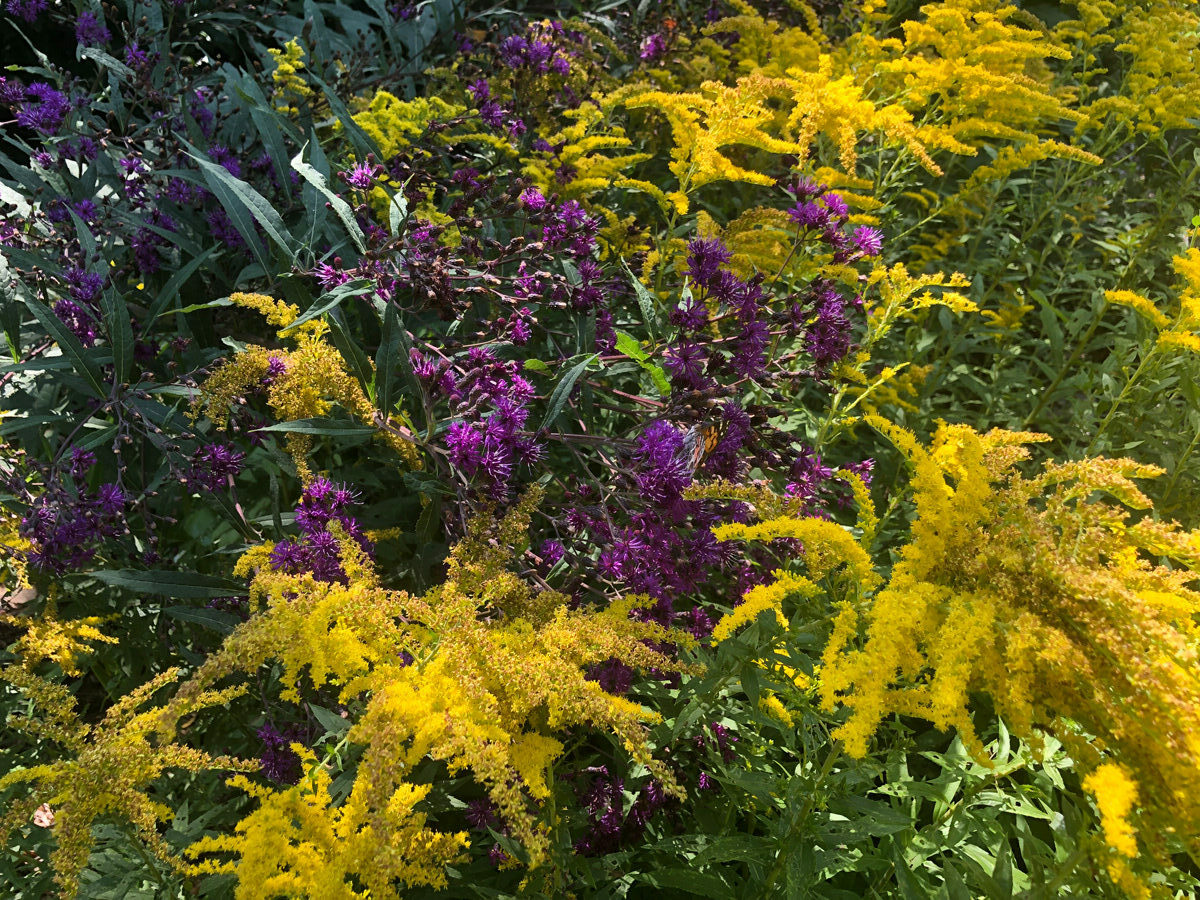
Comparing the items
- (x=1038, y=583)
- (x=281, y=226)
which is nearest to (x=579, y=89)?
(x=281, y=226)

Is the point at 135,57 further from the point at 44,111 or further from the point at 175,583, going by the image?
the point at 175,583

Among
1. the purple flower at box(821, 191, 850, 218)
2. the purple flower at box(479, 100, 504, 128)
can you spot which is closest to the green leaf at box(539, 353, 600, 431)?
the purple flower at box(821, 191, 850, 218)

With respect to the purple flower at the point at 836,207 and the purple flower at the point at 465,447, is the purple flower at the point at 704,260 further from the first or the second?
the purple flower at the point at 465,447

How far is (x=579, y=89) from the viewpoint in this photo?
9.95ft

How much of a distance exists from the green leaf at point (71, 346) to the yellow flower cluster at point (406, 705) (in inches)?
33.8

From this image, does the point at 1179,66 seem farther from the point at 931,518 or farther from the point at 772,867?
the point at 772,867

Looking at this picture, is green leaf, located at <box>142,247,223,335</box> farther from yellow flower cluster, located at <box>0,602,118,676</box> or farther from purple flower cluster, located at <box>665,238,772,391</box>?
purple flower cluster, located at <box>665,238,772,391</box>

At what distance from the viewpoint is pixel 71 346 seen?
6.31ft

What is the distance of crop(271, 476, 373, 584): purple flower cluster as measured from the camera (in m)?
1.65

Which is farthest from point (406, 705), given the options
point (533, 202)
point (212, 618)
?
point (533, 202)

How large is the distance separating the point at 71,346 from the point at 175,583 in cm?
64

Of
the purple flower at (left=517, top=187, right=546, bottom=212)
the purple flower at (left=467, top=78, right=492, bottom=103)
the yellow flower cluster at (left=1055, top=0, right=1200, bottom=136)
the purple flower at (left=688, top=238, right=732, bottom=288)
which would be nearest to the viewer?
the purple flower at (left=688, top=238, right=732, bottom=288)

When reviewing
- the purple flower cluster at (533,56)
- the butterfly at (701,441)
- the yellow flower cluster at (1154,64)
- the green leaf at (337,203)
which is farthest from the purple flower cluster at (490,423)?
the yellow flower cluster at (1154,64)

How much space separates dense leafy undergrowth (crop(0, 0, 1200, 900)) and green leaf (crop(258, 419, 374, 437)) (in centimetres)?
2
